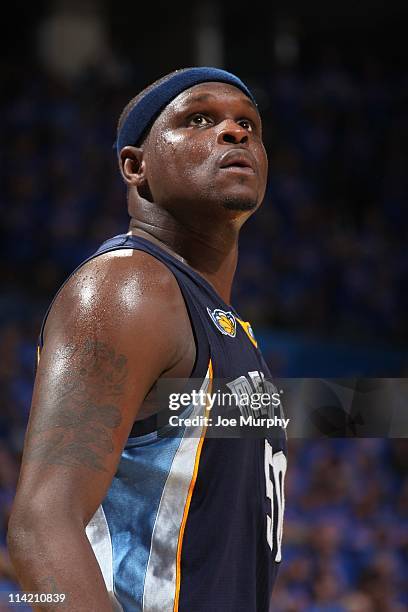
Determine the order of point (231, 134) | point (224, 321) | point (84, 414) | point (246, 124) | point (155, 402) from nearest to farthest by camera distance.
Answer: point (84, 414) < point (155, 402) < point (224, 321) < point (231, 134) < point (246, 124)

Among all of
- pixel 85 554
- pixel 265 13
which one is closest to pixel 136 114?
pixel 85 554

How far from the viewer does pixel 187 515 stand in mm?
1862

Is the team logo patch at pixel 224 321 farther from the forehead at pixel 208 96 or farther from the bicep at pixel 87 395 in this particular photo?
the forehead at pixel 208 96

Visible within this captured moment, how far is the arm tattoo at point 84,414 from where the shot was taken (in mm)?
1657

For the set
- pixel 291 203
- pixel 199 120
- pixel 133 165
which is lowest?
pixel 291 203

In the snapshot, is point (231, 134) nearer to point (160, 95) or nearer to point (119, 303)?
point (160, 95)

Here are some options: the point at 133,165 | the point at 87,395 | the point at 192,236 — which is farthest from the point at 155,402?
the point at 133,165

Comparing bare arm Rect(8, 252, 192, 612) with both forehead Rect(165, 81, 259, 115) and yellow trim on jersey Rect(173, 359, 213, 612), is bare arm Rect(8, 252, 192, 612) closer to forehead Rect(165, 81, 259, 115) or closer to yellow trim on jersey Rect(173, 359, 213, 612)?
yellow trim on jersey Rect(173, 359, 213, 612)

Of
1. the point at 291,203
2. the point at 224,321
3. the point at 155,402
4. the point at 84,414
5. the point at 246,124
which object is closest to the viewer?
the point at 84,414

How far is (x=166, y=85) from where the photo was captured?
230 cm

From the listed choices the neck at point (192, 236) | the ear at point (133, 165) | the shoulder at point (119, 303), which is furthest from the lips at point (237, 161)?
the shoulder at point (119, 303)

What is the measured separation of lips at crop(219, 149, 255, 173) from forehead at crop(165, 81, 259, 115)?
0.51ft

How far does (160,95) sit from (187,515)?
3.23 feet

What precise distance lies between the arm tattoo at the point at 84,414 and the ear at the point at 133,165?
2.30 feet
